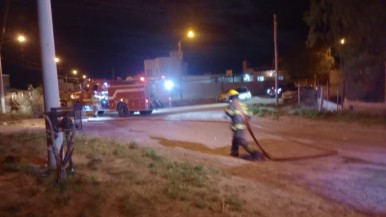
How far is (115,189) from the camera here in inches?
261

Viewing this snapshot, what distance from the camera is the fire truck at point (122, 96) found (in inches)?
1069

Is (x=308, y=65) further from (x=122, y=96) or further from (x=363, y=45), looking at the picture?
(x=122, y=96)

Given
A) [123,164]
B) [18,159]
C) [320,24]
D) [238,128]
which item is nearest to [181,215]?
[123,164]

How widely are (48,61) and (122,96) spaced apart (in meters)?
19.7

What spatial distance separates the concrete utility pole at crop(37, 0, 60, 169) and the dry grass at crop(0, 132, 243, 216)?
0.96 meters

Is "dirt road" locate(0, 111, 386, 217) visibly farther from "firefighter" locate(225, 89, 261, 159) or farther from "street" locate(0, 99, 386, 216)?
"firefighter" locate(225, 89, 261, 159)

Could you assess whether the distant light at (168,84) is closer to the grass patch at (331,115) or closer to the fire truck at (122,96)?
the fire truck at (122,96)

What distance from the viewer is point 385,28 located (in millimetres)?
22266

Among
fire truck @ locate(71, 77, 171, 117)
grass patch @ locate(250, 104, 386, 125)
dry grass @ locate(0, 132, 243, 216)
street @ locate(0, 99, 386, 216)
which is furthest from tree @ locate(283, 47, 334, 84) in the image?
dry grass @ locate(0, 132, 243, 216)

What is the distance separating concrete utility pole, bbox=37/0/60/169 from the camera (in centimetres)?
766

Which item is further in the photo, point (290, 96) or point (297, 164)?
point (290, 96)

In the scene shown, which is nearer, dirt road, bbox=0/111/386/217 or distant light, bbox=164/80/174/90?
dirt road, bbox=0/111/386/217

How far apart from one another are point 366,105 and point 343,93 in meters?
2.59

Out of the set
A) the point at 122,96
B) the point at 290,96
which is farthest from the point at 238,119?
the point at 290,96
